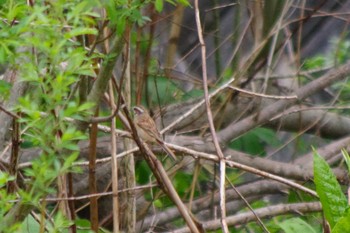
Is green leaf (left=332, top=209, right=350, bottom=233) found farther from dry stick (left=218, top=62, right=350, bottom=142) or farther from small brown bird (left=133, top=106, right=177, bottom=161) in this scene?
dry stick (left=218, top=62, right=350, bottom=142)

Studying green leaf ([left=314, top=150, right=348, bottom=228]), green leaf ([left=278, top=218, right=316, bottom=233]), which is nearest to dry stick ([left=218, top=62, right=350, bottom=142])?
green leaf ([left=278, top=218, right=316, bottom=233])

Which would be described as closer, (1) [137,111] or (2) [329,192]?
(2) [329,192]

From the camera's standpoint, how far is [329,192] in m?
2.04

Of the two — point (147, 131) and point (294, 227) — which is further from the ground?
point (147, 131)

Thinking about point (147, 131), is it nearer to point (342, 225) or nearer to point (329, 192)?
point (329, 192)

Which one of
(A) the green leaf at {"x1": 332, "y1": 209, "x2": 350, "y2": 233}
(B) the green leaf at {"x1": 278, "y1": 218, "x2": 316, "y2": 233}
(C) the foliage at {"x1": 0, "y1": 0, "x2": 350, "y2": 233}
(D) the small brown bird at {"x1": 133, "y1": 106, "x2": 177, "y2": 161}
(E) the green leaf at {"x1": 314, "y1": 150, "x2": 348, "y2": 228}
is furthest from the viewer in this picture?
(D) the small brown bird at {"x1": 133, "y1": 106, "x2": 177, "y2": 161}

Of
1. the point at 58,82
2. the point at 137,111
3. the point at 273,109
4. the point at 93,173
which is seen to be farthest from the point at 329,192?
the point at 273,109

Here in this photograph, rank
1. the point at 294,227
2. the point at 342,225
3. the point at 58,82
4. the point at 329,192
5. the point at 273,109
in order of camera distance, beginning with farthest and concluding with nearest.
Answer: the point at 273,109
the point at 294,227
the point at 329,192
the point at 342,225
the point at 58,82

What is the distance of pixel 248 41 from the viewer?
4125mm

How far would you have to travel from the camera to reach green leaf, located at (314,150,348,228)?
203 centimetres

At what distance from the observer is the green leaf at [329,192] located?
2.03 m

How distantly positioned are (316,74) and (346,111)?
0.74ft

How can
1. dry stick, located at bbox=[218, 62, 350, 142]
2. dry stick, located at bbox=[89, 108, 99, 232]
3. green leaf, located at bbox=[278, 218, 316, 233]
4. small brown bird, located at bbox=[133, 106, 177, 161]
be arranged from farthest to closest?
dry stick, located at bbox=[218, 62, 350, 142]
small brown bird, located at bbox=[133, 106, 177, 161]
dry stick, located at bbox=[89, 108, 99, 232]
green leaf, located at bbox=[278, 218, 316, 233]

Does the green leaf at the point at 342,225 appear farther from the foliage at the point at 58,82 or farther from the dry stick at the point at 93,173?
the dry stick at the point at 93,173
